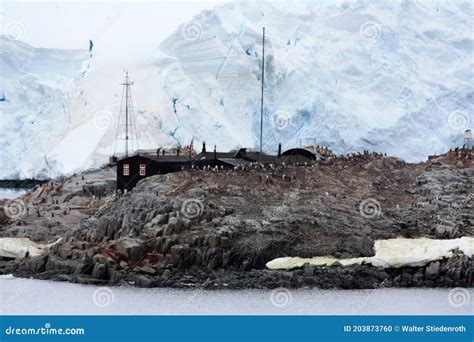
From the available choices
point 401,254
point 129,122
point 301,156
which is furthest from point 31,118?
point 401,254

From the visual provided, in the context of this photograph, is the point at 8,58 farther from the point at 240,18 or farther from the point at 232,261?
the point at 232,261

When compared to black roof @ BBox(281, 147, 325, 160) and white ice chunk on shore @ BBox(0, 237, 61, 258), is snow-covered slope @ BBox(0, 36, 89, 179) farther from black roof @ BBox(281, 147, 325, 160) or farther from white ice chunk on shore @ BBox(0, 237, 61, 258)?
white ice chunk on shore @ BBox(0, 237, 61, 258)

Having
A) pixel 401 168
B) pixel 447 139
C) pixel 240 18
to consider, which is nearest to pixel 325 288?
pixel 401 168

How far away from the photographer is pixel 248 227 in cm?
2673

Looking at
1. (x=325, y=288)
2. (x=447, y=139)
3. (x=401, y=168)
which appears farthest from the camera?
(x=447, y=139)

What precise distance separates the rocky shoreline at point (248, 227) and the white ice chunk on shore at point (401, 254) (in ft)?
0.57

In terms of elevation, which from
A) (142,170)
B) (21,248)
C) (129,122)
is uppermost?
(129,122)

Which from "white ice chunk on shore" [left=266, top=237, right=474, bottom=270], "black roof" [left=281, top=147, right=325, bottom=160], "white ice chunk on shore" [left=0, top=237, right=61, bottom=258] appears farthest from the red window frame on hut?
"white ice chunk on shore" [left=266, top=237, right=474, bottom=270]

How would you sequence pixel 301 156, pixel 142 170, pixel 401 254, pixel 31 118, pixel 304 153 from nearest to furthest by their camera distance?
pixel 401 254 → pixel 142 170 → pixel 301 156 → pixel 304 153 → pixel 31 118

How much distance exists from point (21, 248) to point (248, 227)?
18.5 feet

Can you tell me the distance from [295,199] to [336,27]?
17.0 m

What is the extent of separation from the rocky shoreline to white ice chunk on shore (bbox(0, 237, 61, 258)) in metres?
0.27

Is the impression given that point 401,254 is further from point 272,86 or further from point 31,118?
point 31,118

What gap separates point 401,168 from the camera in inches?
1357
